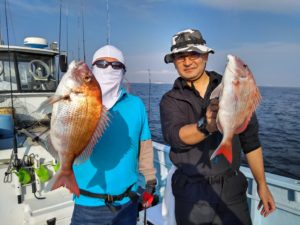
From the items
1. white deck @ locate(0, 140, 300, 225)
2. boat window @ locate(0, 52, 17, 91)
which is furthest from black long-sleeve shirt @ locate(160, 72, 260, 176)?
boat window @ locate(0, 52, 17, 91)

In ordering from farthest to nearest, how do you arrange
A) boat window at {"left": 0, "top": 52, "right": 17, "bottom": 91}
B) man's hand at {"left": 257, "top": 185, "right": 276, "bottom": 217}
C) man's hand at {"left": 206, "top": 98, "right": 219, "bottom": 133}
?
boat window at {"left": 0, "top": 52, "right": 17, "bottom": 91} → man's hand at {"left": 257, "top": 185, "right": 276, "bottom": 217} → man's hand at {"left": 206, "top": 98, "right": 219, "bottom": 133}

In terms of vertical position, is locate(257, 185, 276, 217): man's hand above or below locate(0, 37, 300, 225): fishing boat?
above

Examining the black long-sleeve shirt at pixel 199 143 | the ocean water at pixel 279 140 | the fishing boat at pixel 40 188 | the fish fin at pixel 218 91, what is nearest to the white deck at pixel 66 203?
the fishing boat at pixel 40 188

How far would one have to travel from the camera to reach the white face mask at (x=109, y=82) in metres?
2.57

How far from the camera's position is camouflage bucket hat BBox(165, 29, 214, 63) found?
246 cm

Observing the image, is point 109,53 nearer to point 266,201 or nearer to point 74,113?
point 74,113

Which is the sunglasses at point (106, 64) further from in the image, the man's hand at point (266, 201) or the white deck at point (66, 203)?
the white deck at point (66, 203)

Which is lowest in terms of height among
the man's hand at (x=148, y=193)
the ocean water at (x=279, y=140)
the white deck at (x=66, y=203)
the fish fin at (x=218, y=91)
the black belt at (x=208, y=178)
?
the ocean water at (x=279, y=140)

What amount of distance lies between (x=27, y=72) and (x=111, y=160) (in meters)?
5.94

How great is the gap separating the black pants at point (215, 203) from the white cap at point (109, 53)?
4.63 feet

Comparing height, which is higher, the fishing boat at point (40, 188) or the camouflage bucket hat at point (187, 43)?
the camouflage bucket hat at point (187, 43)

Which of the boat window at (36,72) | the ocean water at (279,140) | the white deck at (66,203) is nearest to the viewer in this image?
the white deck at (66,203)

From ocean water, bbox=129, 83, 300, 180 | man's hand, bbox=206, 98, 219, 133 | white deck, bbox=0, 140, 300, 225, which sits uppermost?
man's hand, bbox=206, 98, 219, 133

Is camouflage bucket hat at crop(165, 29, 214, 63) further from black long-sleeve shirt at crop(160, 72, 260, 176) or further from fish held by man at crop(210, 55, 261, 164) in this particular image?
fish held by man at crop(210, 55, 261, 164)
